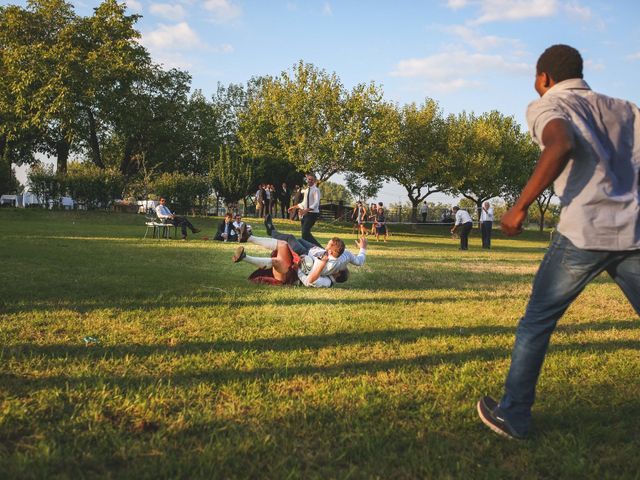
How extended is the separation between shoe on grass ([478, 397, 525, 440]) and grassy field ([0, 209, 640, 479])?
5 centimetres

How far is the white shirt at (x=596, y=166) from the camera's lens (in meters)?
2.74

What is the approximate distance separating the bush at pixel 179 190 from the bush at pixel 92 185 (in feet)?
8.21

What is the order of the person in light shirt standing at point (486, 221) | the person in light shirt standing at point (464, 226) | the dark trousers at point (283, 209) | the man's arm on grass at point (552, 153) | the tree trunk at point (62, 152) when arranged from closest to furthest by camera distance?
the man's arm on grass at point (552, 153), the person in light shirt standing at point (464, 226), the person in light shirt standing at point (486, 221), the tree trunk at point (62, 152), the dark trousers at point (283, 209)

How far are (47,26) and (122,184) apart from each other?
13562mm

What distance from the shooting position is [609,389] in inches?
148

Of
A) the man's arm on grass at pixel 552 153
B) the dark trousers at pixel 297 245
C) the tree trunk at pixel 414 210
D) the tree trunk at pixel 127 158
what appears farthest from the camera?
the tree trunk at pixel 414 210

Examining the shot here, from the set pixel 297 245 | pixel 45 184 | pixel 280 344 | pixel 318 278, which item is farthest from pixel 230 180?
pixel 280 344

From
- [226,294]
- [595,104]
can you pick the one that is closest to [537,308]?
[595,104]

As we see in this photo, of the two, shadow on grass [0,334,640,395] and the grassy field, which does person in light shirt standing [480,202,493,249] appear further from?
shadow on grass [0,334,640,395]

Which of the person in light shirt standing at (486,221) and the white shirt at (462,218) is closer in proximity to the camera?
the white shirt at (462,218)

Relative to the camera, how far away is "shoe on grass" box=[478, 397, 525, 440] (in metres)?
2.90

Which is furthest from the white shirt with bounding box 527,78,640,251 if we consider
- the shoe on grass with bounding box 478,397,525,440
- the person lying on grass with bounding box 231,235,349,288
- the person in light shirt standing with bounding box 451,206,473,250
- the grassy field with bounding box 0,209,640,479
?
the person in light shirt standing with bounding box 451,206,473,250

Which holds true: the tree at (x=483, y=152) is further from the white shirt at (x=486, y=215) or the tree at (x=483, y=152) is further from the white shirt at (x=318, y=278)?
the white shirt at (x=318, y=278)

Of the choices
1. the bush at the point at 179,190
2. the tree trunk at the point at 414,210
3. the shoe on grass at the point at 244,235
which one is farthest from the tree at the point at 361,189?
the shoe on grass at the point at 244,235
